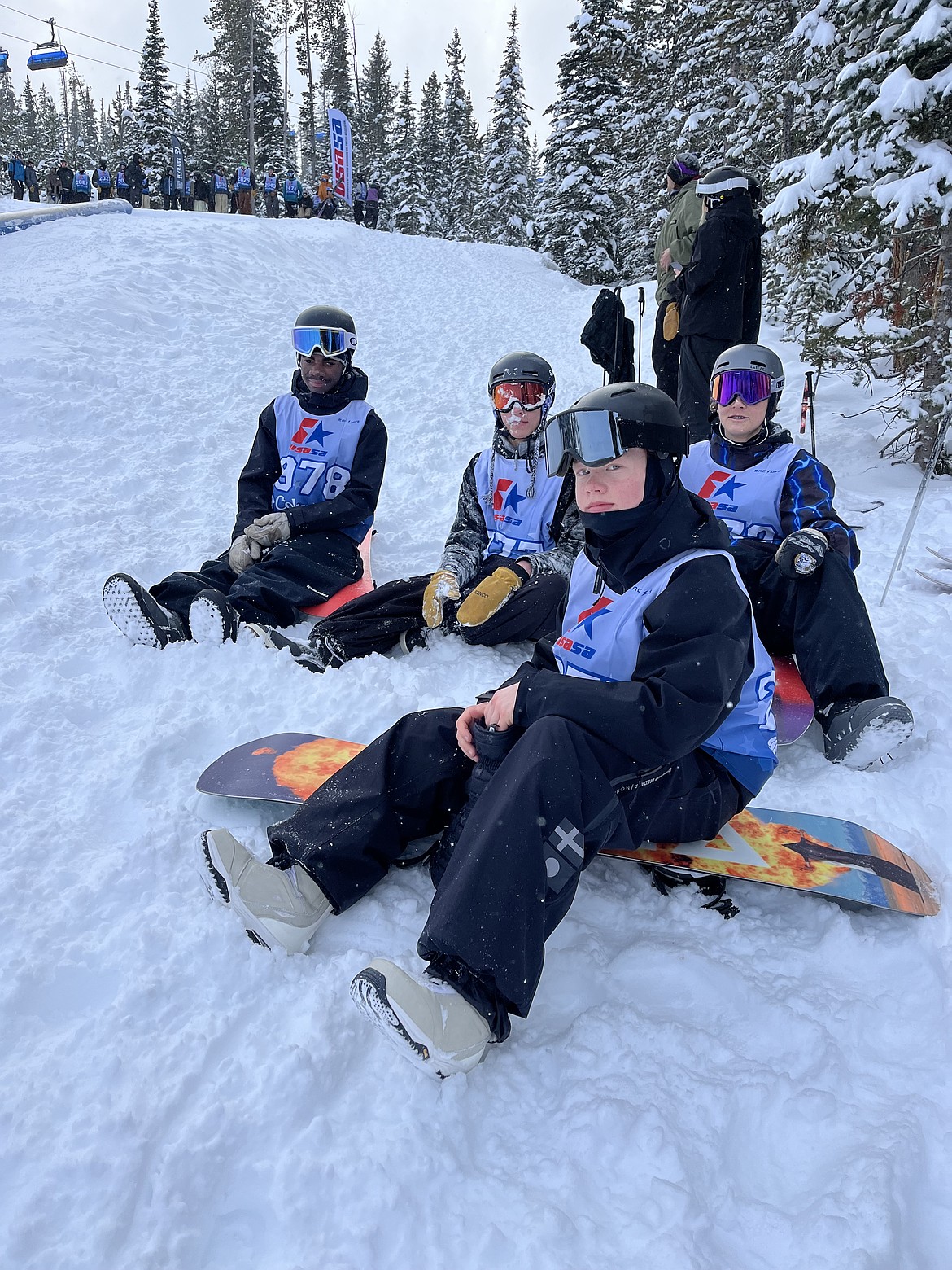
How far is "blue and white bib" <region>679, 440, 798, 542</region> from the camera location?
374 cm

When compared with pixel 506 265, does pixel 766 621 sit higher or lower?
lower

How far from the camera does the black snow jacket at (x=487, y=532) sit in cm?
398

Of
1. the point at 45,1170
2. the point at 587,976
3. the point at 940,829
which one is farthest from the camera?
the point at 940,829

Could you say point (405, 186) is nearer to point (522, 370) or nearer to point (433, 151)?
point (433, 151)

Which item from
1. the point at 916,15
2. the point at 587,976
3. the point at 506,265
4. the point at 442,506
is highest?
the point at 506,265

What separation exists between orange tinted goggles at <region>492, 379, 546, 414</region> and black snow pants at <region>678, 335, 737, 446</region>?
2115mm

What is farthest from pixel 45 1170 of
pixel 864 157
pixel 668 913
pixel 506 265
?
pixel 506 265

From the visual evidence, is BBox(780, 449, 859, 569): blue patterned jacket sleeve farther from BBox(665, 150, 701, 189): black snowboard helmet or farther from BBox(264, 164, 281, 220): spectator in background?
BBox(264, 164, 281, 220): spectator in background

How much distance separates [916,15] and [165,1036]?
767 centimetres

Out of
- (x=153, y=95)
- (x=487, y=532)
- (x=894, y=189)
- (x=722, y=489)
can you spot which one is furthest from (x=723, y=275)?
(x=153, y=95)

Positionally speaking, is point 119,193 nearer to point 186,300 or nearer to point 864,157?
point 186,300

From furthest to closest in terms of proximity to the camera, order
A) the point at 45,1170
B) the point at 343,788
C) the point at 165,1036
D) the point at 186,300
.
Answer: the point at 186,300 < the point at 343,788 < the point at 165,1036 < the point at 45,1170

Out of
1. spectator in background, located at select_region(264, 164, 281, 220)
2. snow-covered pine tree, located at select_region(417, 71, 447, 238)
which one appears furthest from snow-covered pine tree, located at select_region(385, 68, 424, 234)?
spectator in background, located at select_region(264, 164, 281, 220)

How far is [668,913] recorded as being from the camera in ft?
7.65
